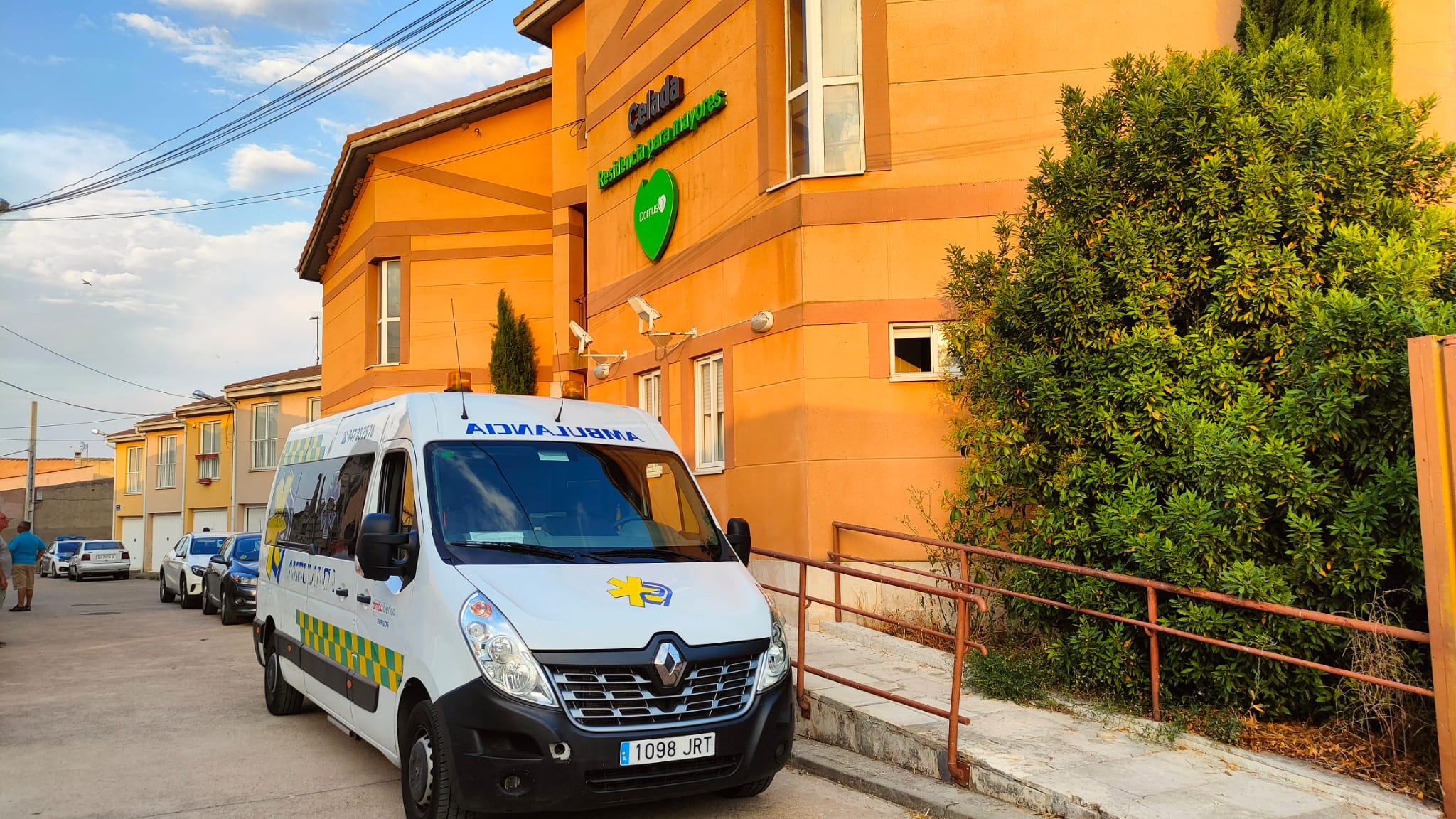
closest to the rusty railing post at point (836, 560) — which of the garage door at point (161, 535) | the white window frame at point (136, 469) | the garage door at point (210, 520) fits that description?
the garage door at point (210, 520)

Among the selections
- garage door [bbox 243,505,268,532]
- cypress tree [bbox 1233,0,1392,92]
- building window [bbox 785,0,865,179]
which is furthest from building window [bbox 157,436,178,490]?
cypress tree [bbox 1233,0,1392,92]

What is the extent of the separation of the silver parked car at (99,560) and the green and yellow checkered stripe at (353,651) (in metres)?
37.8

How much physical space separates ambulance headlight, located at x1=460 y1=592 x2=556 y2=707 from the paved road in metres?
1.27

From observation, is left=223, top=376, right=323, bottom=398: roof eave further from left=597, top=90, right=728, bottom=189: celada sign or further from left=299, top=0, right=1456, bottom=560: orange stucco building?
left=299, top=0, right=1456, bottom=560: orange stucco building

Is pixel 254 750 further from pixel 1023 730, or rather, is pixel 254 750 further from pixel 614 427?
pixel 1023 730

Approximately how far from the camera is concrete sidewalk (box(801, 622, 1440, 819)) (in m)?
5.41

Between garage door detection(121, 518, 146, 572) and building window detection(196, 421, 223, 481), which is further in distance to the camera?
garage door detection(121, 518, 146, 572)

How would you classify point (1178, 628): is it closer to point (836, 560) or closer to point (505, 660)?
point (836, 560)

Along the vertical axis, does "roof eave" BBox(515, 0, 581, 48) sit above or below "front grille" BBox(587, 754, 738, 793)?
above

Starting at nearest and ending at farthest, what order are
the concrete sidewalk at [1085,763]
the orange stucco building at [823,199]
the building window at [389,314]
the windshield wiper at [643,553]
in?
the concrete sidewalk at [1085,763] → the windshield wiper at [643,553] → the orange stucco building at [823,199] → the building window at [389,314]

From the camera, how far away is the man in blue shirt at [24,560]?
1992 centimetres

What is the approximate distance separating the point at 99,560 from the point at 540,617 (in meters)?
41.6

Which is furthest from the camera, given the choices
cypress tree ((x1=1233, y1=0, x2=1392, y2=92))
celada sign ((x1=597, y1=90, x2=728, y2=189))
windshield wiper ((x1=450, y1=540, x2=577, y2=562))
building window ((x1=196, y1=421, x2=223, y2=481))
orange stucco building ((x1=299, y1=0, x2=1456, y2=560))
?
building window ((x1=196, y1=421, x2=223, y2=481))

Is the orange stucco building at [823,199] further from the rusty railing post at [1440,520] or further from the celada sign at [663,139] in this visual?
the rusty railing post at [1440,520]
